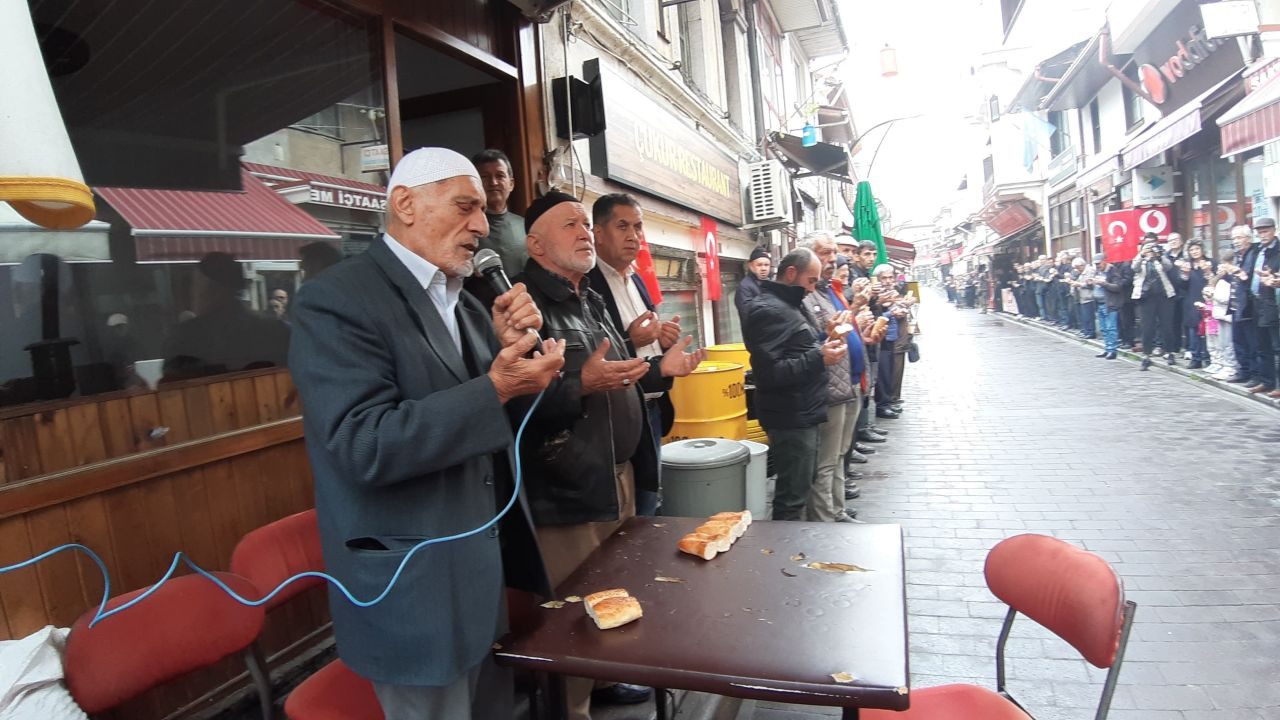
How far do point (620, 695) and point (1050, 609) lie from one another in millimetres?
1954

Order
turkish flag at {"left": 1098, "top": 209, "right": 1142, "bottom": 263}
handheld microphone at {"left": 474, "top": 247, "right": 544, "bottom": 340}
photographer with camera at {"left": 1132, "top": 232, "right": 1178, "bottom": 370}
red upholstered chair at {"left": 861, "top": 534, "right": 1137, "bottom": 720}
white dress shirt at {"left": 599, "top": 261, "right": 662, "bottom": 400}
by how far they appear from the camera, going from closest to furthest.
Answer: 1. red upholstered chair at {"left": 861, "top": 534, "right": 1137, "bottom": 720}
2. handheld microphone at {"left": 474, "top": 247, "right": 544, "bottom": 340}
3. white dress shirt at {"left": 599, "top": 261, "right": 662, "bottom": 400}
4. photographer with camera at {"left": 1132, "top": 232, "right": 1178, "bottom": 370}
5. turkish flag at {"left": 1098, "top": 209, "right": 1142, "bottom": 263}

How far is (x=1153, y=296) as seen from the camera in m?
12.6

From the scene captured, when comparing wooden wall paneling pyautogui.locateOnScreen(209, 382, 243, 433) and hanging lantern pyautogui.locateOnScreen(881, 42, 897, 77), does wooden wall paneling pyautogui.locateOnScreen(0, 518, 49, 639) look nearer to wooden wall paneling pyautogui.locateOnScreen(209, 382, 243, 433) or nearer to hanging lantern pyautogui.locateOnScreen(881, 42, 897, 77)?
wooden wall paneling pyautogui.locateOnScreen(209, 382, 243, 433)

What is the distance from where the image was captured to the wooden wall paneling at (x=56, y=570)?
213 centimetres

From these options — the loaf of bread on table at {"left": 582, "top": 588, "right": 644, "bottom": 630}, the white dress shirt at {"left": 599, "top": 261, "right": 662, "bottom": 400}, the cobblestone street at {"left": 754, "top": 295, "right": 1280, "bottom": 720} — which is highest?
the white dress shirt at {"left": 599, "top": 261, "right": 662, "bottom": 400}

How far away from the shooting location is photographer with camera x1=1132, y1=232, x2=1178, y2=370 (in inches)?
482

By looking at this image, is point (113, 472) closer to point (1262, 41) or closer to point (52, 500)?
point (52, 500)

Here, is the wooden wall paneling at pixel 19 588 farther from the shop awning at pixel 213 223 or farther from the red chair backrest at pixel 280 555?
the shop awning at pixel 213 223

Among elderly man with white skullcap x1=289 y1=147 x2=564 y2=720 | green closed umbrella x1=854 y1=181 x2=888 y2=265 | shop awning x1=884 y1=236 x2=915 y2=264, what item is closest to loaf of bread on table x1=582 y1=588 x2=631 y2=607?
elderly man with white skullcap x1=289 y1=147 x2=564 y2=720

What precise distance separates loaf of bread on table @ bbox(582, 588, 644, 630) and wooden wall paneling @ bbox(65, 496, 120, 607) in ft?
5.46

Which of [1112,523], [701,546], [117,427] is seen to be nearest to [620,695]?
[701,546]

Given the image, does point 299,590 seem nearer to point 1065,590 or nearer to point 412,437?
point 412,437

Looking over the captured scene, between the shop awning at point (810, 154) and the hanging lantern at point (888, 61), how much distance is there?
1277cm

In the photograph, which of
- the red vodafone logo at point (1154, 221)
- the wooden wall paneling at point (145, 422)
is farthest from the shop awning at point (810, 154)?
the wooden wall paneling at point (145, 422)
